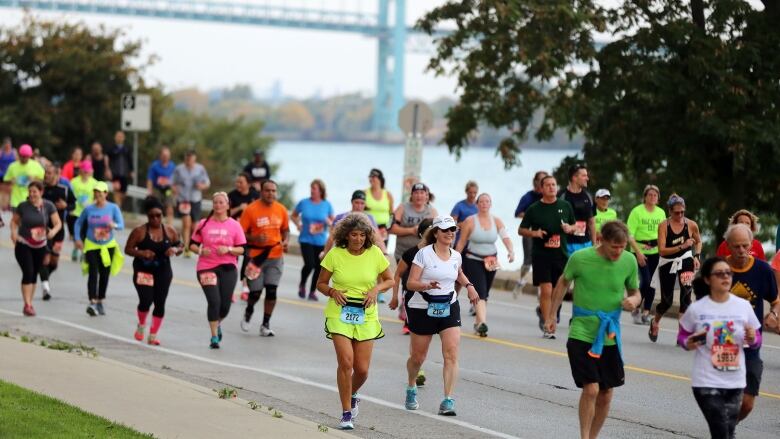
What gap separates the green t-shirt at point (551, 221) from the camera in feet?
57.7

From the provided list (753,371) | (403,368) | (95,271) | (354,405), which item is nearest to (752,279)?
(753,371)

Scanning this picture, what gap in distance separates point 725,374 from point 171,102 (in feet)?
140

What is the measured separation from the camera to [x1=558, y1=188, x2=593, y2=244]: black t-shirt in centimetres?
1805

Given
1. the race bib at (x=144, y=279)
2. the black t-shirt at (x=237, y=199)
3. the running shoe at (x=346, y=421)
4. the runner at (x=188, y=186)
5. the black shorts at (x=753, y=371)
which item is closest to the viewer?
the black shorts at (x=753, y=371)

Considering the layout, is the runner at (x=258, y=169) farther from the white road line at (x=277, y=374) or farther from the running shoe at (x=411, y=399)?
the running shoe at (x=411, y=399)

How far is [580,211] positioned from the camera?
18109 mm

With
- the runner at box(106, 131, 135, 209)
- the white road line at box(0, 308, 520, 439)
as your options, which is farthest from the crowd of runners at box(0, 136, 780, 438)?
the runner at box(106, 131, 135, 209)

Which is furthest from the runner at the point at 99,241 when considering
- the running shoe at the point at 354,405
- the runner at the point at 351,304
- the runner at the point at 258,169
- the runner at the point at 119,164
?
the runner at the point at 119,164

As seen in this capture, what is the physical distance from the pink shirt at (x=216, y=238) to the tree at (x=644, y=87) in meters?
10.9

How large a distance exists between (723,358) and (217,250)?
7.83 meters

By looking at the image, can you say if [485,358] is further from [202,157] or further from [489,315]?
[202,157]

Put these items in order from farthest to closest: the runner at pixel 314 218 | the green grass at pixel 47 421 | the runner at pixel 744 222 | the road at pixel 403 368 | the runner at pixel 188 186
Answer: the runner at pixel 188 186 → the runner at pixel 314 218 → the runner at pixel 744 222 → the road at pixel 403 368 → the green grass at pixel 47 421

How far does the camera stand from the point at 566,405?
43.6 feet

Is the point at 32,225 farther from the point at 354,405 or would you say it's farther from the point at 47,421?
the point at 47,421
